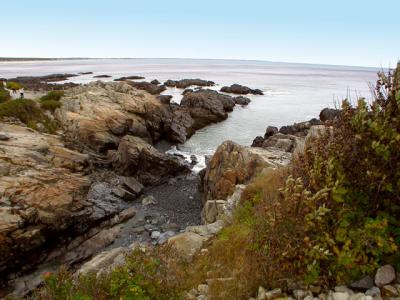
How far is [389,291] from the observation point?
4.71m

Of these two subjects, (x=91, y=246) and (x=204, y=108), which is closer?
(x=91, y=246)

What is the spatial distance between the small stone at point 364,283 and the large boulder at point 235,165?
12.8 meters

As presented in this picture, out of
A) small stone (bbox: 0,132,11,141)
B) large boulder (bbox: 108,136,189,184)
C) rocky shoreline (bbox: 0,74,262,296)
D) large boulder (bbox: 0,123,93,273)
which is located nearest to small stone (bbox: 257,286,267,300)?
rocky shoreline (bbox: 0,74,262,296)

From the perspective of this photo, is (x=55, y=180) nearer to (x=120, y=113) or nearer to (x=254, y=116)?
(x=120, y=113)

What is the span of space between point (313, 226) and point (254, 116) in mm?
50427

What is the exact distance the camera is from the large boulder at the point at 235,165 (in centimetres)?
1861

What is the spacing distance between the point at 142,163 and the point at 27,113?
38.8ft

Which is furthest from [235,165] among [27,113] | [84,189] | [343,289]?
[27,113]

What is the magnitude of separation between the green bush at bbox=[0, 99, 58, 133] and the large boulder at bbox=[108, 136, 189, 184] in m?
6.97

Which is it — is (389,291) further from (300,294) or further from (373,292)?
(300,294)

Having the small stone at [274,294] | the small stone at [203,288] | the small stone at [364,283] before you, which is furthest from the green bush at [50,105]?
the small stone at [364,283]

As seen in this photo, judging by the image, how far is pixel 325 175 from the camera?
17.5ft

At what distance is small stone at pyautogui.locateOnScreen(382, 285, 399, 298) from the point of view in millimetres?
4676

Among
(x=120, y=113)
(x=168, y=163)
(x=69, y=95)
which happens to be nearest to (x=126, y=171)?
(x=168, y=163)
